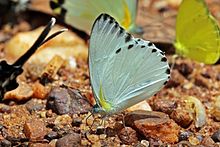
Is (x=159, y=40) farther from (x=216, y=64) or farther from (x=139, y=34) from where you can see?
(x=216, y=64)

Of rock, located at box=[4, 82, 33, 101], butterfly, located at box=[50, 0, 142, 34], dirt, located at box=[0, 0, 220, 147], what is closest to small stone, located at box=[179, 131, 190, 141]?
dirt, located at box=[0, 0, 220, 147]

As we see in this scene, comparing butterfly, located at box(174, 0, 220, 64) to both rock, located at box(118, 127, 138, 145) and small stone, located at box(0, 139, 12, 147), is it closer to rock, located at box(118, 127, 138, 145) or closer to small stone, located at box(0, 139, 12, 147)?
rock, located at box(118, 127, 138, 145)

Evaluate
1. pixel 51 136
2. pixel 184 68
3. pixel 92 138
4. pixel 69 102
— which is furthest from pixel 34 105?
pixel 184 68

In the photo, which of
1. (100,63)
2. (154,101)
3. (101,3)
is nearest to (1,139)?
(100,63)

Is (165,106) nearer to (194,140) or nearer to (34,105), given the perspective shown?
(194,140)

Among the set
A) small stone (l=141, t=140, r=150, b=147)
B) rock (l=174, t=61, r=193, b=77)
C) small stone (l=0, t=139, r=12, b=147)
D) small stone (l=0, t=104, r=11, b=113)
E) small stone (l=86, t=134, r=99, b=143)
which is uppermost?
rock (l=174, t=61, r=193, b=77)

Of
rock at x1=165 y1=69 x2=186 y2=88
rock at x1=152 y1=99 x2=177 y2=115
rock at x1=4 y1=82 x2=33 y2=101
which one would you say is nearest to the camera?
rock at x1=152 y1=99 x2=177 y2=115
